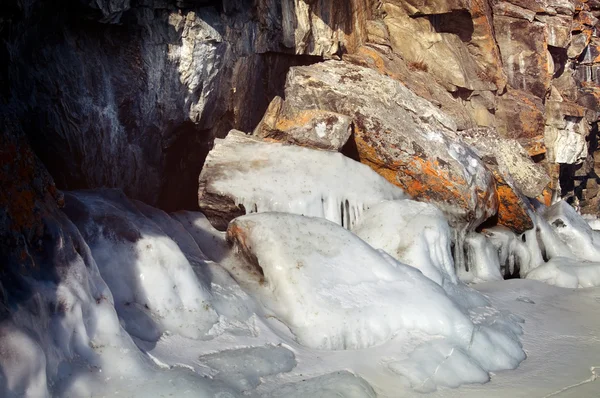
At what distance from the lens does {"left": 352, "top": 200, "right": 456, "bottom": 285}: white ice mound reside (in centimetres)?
461

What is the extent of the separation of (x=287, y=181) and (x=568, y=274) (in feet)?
9.00

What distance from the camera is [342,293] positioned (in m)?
3.73

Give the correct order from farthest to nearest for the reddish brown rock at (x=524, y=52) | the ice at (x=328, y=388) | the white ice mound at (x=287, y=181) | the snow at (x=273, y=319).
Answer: the reddish brown rock at (x=524, y=52)
the white ice mound at (x=287, y=181)
the ice at (x=328, y=388)
the snow at (x=273, y=319)

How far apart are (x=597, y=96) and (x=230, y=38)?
454 inches

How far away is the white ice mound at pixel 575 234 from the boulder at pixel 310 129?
2926 mm

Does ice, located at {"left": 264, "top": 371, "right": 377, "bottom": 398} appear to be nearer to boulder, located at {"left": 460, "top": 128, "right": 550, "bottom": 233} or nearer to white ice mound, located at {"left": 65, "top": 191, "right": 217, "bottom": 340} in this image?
white ice mound, located at {"left": 65, "top": 191, "right": 217, "bottom": 340}

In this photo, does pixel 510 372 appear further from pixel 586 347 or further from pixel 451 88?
pixel 451 88

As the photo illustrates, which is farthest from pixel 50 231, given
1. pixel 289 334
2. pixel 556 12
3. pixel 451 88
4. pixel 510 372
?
pixel 556 12

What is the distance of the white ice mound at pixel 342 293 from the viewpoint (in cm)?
349

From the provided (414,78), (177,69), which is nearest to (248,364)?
(177,69)

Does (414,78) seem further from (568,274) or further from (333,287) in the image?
(333,287)

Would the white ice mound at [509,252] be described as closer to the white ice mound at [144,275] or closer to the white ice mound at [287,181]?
the white ice mound at [287,181]

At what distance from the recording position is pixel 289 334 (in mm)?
3459

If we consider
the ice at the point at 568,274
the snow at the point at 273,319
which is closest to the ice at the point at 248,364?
the snow at the point at 273,319
